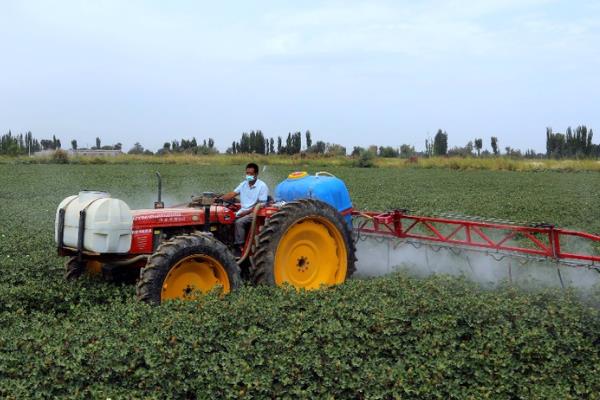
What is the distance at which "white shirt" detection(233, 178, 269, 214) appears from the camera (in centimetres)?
730

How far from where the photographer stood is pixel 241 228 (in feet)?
23.0

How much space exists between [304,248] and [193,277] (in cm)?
146

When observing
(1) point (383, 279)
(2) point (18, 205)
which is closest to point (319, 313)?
(1) point (383, 279)

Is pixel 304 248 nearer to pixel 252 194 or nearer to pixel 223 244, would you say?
pixel 252 194

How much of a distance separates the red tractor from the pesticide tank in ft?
2.81

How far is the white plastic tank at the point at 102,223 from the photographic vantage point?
230 inches

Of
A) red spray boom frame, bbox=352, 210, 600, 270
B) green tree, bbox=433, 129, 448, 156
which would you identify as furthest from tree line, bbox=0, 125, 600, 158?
red spray boom frame, bbox=352, 210, 600, 270

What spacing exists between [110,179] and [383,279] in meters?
24.7

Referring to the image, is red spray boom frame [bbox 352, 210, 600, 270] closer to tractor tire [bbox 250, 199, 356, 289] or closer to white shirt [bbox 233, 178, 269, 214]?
tractor tire [bbox 250, 199, 356, 289]

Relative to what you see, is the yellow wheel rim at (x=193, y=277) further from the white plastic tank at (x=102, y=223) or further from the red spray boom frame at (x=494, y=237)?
the red spray boom frame at (x=494, y=237)

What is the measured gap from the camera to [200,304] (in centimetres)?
556

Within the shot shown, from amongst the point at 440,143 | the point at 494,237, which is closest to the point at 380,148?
the point at 440,143

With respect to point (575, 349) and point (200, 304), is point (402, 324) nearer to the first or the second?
point (575, 349)

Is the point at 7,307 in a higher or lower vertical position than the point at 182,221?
lower
